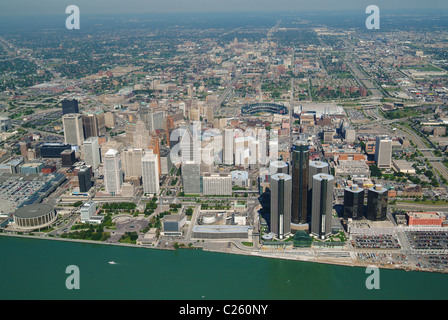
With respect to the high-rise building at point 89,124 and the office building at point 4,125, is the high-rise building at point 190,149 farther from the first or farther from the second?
the office building at point 4,125

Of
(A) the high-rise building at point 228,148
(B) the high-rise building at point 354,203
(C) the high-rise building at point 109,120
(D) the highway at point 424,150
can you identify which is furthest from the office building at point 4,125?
(D) the highway at point 424,150

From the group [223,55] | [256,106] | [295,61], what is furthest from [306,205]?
[223,55]

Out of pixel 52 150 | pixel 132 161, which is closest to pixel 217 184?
pixel 132 161

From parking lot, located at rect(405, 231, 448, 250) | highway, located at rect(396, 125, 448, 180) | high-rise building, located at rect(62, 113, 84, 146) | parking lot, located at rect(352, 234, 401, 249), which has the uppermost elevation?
high-rise building, located at rect(62, 113, 84, 146)

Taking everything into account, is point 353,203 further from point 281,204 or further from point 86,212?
point 86,212

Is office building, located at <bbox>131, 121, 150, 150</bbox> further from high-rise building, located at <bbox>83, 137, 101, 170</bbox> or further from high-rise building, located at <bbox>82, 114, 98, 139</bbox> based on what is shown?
high-rise building, located at <bbox>82, 114, 98, 139</bbox>

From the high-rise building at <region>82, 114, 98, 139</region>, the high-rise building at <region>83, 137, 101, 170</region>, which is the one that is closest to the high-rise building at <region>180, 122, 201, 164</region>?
the high-rise building at <region>83, 137, 101, 170</region>

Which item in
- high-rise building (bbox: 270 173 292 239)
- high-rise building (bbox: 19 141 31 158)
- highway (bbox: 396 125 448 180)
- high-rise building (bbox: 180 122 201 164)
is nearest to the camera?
high-rise building (bbox: 270 173 292 239)
